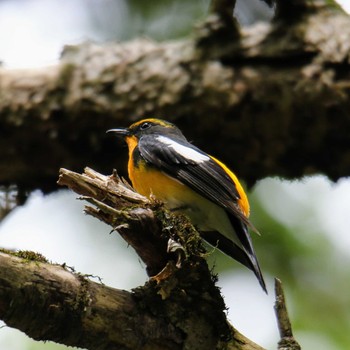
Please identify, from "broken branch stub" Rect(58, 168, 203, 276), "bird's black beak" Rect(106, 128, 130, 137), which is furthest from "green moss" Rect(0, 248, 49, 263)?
"bird's black beak" Rect(106, 128, 130, 137)

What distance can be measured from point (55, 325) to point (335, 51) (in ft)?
8.08

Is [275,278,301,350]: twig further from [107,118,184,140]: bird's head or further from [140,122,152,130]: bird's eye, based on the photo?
[140,122,152,130]: bird's eye

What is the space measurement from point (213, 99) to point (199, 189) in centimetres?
57

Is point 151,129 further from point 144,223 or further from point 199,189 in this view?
point 144,223

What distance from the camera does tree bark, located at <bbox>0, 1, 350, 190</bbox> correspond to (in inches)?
182

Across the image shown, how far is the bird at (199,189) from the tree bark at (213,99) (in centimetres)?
16

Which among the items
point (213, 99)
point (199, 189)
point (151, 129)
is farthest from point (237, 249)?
point (151, 129)

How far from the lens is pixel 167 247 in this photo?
361 centimetres

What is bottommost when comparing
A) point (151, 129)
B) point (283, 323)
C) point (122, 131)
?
point (283, 323)

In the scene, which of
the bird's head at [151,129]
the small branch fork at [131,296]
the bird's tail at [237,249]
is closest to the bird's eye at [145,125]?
the bird's head at [151,129]

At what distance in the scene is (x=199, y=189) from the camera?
15.5 ft

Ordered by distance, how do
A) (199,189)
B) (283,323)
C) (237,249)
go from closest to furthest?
1. (283,323)
2. (199,189)
3. (237,249)

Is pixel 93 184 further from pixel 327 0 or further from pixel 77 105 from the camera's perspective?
pixel 327 0

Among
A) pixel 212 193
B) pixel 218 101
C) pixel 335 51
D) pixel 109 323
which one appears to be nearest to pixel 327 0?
pixel 335 51
